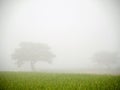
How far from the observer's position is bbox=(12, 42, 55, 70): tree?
139 ft

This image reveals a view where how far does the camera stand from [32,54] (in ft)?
145

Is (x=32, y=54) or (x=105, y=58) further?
(x=105, y=58)

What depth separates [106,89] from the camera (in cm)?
976

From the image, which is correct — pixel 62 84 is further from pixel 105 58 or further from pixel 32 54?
pixel 105 58

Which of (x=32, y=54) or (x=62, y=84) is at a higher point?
(x=32, y=54)

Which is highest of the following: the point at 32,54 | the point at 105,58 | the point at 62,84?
the point at 32,54

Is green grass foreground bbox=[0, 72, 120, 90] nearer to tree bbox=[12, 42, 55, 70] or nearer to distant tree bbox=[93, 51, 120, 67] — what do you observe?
tree bbox=[12, 42, 55, 70]

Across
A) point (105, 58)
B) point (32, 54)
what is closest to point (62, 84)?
point (32, 54)

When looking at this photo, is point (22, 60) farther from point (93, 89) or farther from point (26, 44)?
point (93, 89)

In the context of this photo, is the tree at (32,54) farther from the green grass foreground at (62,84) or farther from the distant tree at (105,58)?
the green grass foreground at (62,84)

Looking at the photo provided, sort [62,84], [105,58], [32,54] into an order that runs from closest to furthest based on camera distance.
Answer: [62,84] < [32,54] < [105,58]

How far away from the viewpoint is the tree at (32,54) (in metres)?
42.3

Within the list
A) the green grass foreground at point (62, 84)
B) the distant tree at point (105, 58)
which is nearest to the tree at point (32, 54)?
the distant tree at point (105, 58)

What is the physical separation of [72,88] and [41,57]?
112 feet
